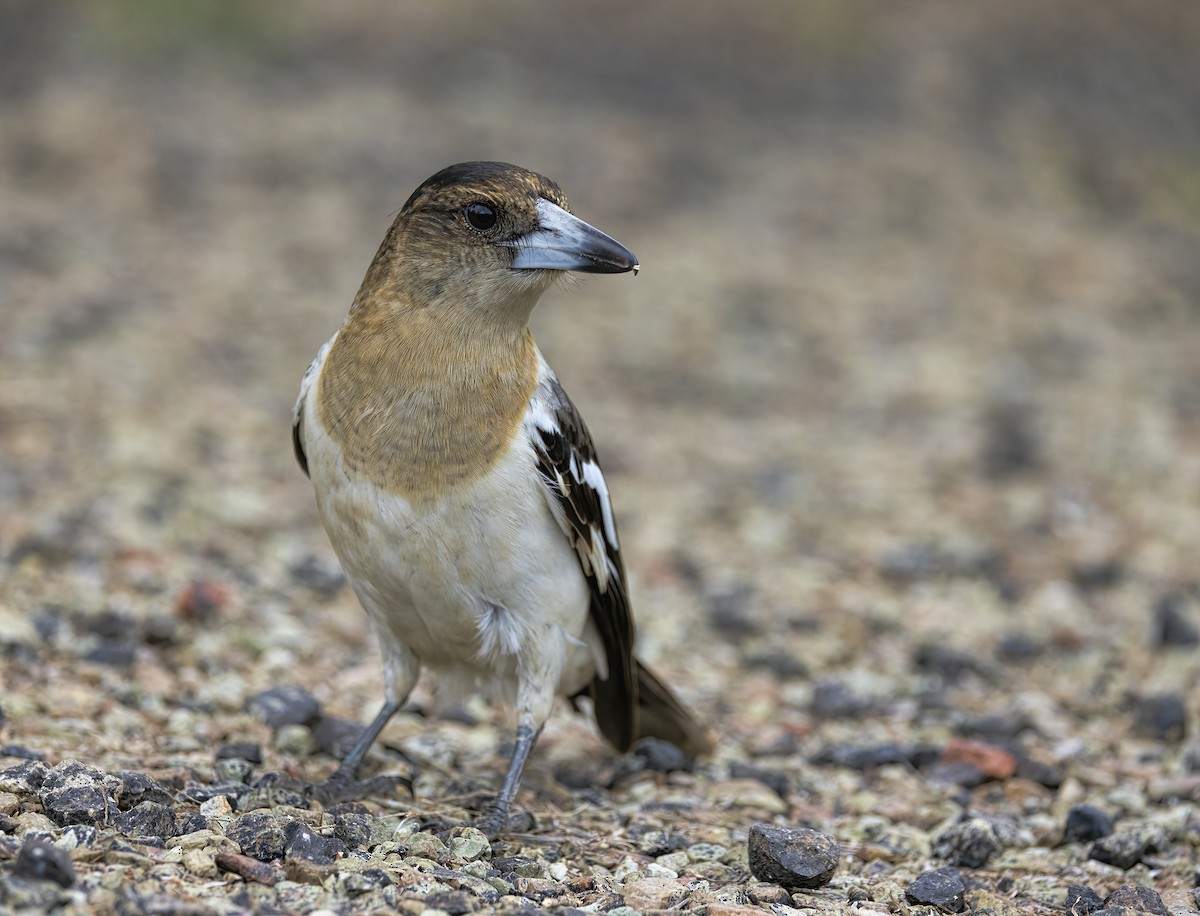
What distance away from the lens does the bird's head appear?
4766mm

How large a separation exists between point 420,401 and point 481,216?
68cm

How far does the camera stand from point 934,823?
523 centimetres

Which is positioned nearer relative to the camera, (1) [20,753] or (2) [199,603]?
(1) [20,753]

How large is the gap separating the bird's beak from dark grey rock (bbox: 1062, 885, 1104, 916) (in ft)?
7.76

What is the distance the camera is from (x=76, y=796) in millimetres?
4066

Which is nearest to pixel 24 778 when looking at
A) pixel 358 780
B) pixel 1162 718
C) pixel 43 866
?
pixel 43 866

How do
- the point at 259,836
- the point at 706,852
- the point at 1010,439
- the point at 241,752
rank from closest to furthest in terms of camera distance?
the point at 259,836
the point at 706,852
the point at 241,752
the point at 1010,439

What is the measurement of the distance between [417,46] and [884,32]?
222 inches

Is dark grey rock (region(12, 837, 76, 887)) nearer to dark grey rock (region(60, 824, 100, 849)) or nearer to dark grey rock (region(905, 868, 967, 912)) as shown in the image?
dark grey rock (region(60, 824, 100, 849))

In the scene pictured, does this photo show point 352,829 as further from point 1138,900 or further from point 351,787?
point 1138,900

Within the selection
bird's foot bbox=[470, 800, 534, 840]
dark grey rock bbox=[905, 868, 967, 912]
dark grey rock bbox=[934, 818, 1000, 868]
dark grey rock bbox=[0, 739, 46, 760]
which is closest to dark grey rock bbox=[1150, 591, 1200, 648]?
dark grey rock bbox=[934, 818, 1000, 868]

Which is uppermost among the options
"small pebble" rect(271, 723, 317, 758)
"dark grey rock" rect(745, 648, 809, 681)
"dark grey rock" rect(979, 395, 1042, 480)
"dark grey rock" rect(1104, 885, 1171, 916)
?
"dark grey rock" rect(979, 395, 1042, 480)

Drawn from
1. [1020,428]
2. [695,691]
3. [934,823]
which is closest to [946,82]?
[1020,428]

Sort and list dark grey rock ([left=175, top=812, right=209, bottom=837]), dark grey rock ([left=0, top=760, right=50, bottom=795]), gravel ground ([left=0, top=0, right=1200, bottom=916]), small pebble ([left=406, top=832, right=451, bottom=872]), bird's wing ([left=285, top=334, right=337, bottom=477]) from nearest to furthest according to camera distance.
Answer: dark grey rock ([left=175, top=812, right=209, bottom=837]) < dark grey rock ([left=0, top=760, right=50, bottom=795]) < small pebble ([left=406, top=832, right=451, bottom=872]) < gravel ground ([left=0, top=0, right=1200, bottom=916]) < bird's wing ([left=285, top=334, right=337, bottom=477])
